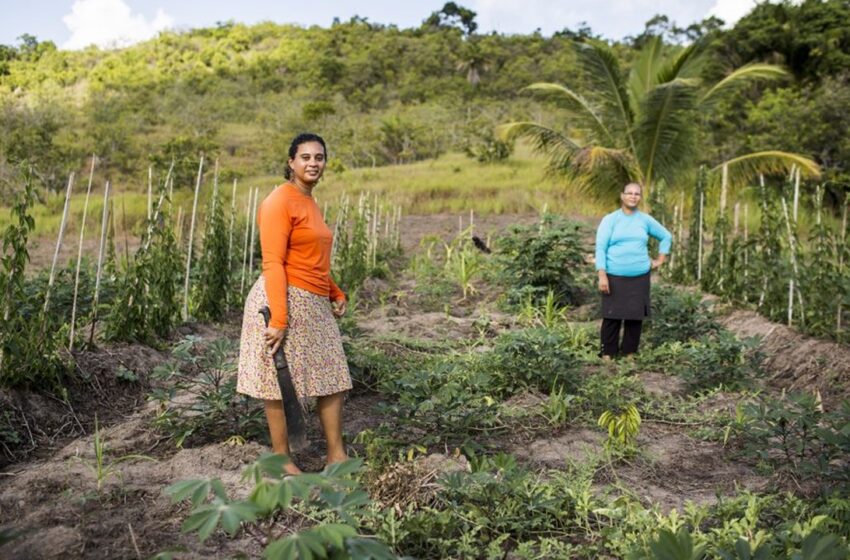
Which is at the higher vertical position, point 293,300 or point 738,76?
point 738,76

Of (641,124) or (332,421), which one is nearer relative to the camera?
(332,421)

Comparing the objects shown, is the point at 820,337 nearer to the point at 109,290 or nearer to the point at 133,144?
the point at 109,290

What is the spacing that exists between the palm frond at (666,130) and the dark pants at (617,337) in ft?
29.9

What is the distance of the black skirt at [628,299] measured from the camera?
5.70 meters

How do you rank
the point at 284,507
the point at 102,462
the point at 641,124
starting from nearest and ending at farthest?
the point at 284,507 → the point at 102,462 → the point at 641,124

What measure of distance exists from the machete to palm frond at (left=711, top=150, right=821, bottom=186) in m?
12.4

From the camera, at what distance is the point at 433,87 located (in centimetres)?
4078

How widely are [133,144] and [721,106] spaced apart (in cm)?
2000

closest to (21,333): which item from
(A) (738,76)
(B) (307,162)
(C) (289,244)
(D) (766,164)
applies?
(C) (289,244)

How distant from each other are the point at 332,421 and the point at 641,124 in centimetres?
1305

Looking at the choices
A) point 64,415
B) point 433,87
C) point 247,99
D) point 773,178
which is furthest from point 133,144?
point 64,415

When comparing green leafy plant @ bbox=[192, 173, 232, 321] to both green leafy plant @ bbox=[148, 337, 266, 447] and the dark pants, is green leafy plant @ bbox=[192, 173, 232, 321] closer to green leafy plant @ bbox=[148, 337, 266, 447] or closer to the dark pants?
green leafy plant @ bbox=[148, 337, 266, 447]

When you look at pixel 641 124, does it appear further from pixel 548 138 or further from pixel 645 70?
pixel 548 138

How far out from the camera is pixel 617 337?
5.91 metres
